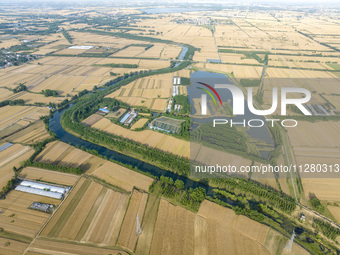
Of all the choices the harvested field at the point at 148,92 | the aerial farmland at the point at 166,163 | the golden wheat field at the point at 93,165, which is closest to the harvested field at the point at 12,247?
the aerial farmland at the point at 166,163

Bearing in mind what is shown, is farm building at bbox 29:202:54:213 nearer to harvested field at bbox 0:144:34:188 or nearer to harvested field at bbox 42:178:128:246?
harvested field at bbox 42:178:128:246

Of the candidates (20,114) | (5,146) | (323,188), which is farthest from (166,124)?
(20,114)

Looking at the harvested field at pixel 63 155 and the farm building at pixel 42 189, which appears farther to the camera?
the harvested field at pixel 63 155

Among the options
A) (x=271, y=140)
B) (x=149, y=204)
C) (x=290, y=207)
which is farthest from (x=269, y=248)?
(x=271, y=140)

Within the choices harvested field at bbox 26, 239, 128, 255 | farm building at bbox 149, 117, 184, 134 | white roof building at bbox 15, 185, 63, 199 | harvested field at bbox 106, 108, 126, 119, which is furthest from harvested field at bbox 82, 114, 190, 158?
harvested field at bbox 26, 239, 128, 255

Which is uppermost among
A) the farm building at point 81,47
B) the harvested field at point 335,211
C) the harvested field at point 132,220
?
the farm building at point 81,47

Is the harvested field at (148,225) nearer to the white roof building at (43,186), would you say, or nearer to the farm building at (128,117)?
the white roof building at (43,186)

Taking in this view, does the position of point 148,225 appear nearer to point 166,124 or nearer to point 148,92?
point 166,124
